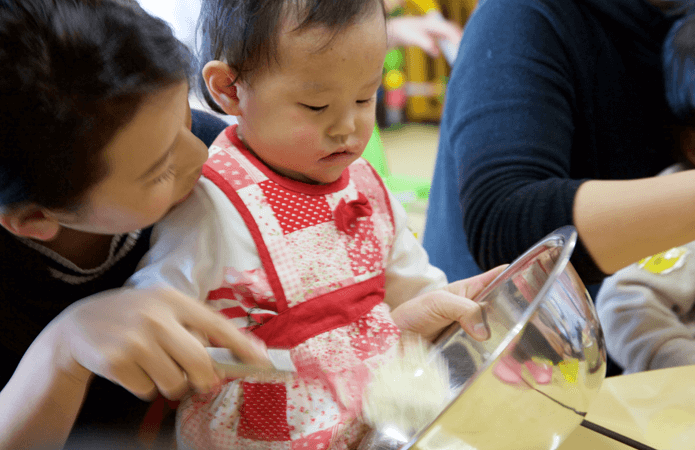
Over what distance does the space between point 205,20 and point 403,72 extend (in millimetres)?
1358

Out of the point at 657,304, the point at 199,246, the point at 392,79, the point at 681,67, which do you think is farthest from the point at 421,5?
the point at 199,246

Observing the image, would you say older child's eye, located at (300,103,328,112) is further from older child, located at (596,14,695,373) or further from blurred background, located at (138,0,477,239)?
blurred background, located at (138,0,477,239)

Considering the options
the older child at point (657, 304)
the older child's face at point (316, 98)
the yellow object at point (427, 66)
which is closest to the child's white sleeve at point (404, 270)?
the older child's face at point (316, 98)

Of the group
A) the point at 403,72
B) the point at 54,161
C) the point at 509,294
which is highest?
the point at 54,161

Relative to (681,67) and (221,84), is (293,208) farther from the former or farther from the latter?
(681,67)

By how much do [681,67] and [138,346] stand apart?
62 centimetres

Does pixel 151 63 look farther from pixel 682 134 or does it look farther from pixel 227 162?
pixel 682 134

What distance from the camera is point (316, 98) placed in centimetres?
30

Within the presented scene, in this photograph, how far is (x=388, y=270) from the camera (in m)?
0.43

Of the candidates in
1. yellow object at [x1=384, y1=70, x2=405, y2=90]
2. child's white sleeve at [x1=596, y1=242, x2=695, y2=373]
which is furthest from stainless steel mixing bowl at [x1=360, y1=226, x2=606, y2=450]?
yellow object at [x1=384, y1=70, x2=405, y2=90]

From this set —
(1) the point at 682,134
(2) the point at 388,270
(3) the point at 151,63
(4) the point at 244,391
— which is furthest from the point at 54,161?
(1) the point at 682,134

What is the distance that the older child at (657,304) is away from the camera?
61 cm

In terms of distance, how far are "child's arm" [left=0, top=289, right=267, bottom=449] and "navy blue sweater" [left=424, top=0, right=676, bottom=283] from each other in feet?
1.13

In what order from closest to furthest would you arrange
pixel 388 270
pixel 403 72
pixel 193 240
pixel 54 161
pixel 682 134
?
pixel 54 161, pixel 193 240, pixel 388 270, pixel 682 134, pixel 403 72
